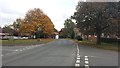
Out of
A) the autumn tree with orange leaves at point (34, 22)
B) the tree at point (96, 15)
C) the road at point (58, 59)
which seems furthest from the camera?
the autumn tree with orange leaves at point (34, 22)

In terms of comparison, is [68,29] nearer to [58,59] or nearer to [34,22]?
[34,22]

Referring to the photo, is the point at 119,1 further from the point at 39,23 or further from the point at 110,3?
the point at 39,23

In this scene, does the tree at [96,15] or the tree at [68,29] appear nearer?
the tree at [96,15]

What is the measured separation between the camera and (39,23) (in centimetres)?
10231

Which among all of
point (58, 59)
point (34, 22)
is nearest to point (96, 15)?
point (58, 59)

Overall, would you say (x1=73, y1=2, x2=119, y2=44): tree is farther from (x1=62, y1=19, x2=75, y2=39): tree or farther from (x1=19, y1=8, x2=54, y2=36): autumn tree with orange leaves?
(x1=62, y1=19, x2=75, y2=39): tree

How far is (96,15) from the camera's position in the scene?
53938 millimetres

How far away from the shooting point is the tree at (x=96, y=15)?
5288 cm

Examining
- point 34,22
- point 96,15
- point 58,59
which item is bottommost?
point 58,59

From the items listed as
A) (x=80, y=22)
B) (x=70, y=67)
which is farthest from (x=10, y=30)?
(x=70, y=67)

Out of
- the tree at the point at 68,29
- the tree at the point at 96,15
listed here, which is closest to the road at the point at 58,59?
the tree at the point at 96,15

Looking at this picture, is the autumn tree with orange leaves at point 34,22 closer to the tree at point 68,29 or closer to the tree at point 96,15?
the tree at point 96,15

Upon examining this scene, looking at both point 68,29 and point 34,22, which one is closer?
point 34,22

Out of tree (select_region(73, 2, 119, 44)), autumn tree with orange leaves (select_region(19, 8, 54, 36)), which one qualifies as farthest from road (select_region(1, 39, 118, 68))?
autumn tree with orange leaves (select_region(19, 8, 54, 36))
